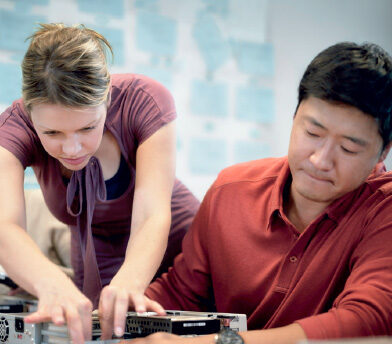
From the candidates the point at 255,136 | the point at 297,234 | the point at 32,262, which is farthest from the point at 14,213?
the point at 255,136

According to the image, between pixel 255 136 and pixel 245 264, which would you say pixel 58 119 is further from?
pixel 255 136

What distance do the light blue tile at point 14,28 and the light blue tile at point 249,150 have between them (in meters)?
1.14

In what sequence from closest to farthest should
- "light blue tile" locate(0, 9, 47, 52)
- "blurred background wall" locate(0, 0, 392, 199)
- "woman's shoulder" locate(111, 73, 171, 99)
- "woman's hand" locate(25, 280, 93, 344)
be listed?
1. "woman's hand" locate(25, 280, 93, 344)
2. "woman's shoulder" locate(111, 73, 171, 99)
3. "light blue tile" locate(0, 9, 47, 52)
4. "blurred background wall" locate(0, 0, 392, 199)

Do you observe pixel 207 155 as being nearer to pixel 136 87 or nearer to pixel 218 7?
pixel 218 7

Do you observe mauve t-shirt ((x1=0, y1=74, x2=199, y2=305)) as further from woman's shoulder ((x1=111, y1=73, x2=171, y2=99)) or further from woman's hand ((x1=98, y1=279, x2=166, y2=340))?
woman's hand ((x1=98, y1=279, x2=166, y2=340))

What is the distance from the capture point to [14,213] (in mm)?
1214

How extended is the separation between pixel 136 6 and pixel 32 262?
72.4 inches

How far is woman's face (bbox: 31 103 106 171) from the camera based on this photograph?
1175 mm

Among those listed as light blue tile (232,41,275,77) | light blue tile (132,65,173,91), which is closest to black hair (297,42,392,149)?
light blue tile (132,65,173,91)

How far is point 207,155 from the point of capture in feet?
9.23

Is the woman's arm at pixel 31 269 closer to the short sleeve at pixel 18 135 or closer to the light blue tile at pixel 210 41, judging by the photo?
the short sleeve at pixel 18 135

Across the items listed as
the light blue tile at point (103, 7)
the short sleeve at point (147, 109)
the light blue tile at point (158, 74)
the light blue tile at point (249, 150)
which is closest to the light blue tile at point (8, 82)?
the light blue tile at point (103, 7)

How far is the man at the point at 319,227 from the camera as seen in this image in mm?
1146

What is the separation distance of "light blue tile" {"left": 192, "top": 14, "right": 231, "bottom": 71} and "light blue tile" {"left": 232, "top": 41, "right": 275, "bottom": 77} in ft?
0.25
